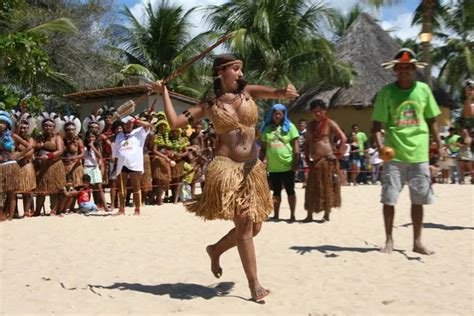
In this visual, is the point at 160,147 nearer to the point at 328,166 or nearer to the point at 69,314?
the point at 328,166

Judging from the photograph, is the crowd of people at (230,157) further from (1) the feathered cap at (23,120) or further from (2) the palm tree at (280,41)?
(2) the palm tree at (280,41)

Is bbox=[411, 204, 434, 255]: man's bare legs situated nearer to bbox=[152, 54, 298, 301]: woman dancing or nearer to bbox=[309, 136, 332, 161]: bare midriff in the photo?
bbox=[152, 54, 298, 301]: woman dancing

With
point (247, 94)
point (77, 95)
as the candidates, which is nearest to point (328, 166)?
point (247, 94)

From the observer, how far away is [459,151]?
587 inches

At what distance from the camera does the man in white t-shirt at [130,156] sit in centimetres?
962

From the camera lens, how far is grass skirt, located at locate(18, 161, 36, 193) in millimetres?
9148

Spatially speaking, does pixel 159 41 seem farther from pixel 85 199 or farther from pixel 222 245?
pixel 222 245

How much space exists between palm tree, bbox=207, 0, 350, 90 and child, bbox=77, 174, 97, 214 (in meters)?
12.8

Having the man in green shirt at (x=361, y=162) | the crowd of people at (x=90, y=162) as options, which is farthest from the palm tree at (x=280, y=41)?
the crowd of people at (x=90, y=162)

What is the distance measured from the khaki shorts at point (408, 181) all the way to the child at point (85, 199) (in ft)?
18.9

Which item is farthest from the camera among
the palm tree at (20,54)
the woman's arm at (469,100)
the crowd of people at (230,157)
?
the palm tree at (20,54)

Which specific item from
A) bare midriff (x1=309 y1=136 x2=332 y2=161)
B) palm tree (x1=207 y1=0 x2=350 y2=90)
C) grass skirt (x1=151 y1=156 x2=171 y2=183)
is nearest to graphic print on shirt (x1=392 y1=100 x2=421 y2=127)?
bare midriff (x1=309 y1=136 x2=332 y2=161)

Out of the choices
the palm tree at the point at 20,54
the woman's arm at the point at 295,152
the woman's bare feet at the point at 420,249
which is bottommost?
the woman's bare feet at the point at 420,249

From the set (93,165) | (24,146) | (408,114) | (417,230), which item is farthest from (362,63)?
(417,230)
